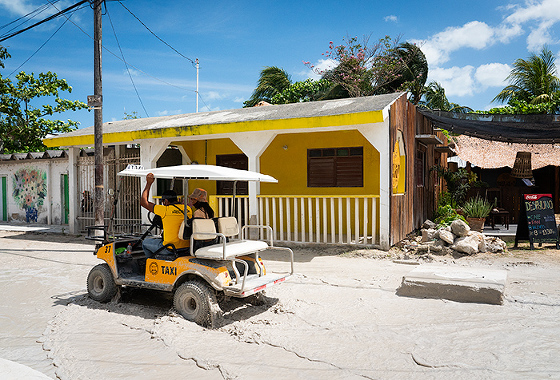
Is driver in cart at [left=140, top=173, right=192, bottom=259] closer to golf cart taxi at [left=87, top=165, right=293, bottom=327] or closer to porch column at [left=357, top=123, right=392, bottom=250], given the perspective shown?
golf cart taxi at [left=87, top=165, right=293, bottom=327]

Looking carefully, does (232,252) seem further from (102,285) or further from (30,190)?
(30,190)

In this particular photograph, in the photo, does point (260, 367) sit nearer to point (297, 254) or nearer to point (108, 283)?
point (108, 283)

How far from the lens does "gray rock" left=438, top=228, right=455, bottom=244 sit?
31.9ft

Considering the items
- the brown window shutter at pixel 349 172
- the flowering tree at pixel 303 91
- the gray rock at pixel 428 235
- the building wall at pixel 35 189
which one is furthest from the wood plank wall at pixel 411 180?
the flowering tree at pixel 303 91

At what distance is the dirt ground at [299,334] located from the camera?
3.87 m

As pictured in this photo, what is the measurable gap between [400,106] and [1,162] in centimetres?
1594

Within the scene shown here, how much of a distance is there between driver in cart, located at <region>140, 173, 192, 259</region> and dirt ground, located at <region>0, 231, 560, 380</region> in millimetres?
766

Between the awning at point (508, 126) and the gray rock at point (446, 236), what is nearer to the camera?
the gray rock at point (446, 236)

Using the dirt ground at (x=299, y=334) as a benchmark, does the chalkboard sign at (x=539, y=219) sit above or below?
above

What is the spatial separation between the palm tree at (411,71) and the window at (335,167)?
564 inches

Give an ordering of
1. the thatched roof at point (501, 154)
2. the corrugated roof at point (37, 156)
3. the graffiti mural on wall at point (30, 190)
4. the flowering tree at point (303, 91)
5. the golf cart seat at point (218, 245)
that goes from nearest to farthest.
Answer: the golf cart seat at point (218, 245), the thatched roof at point (501, 154), the corrugated roof at point (37, 156), the graffiti mural on wall at point (30, 190), the flowering tree at point (303, 91)

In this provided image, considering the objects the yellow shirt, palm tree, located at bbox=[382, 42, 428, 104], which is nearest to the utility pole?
the yellow shirt

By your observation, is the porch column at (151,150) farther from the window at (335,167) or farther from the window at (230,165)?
the window at (335,167)

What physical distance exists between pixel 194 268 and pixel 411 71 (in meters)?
22.8
